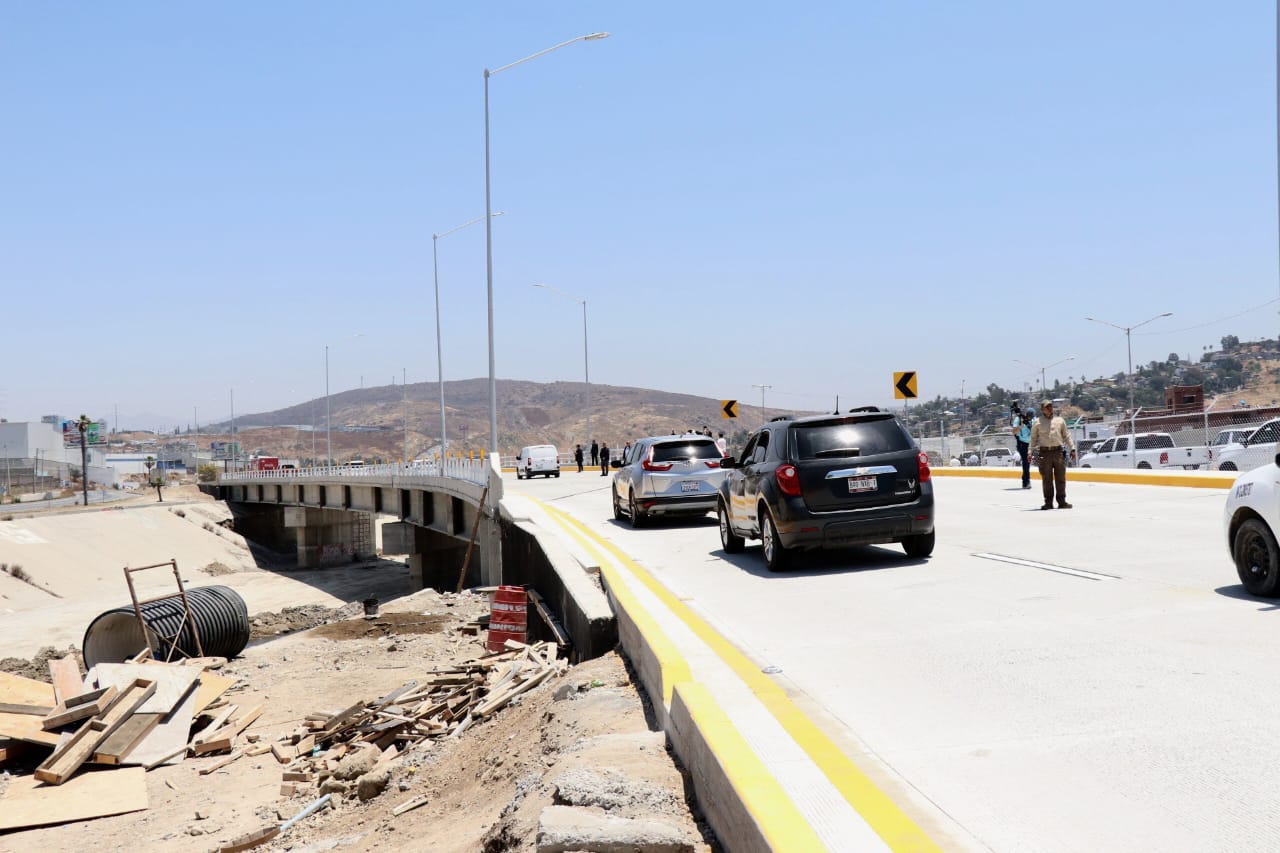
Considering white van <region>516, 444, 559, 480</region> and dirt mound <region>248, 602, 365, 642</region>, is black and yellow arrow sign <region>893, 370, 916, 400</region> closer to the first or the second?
dirt mound <region>248, 602, 365, 642</region>

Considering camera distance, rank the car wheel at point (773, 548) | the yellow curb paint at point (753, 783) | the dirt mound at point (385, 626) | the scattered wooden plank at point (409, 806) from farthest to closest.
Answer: the dirt mound at point (385, 626) < the car wheel at point (773, 548) < the scattered wooden plank at point (409, 806) < the yellow curb paint at point (753, 783)

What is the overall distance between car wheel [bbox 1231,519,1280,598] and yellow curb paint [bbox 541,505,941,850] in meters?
4.34

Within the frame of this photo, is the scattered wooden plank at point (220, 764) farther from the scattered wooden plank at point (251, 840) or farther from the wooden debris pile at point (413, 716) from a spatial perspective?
the scattered wooden plank at point (251, 840)

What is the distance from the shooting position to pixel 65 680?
15.6 meters

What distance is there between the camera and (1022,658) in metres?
7.37

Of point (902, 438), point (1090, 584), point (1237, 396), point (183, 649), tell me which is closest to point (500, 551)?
point (183, 649)

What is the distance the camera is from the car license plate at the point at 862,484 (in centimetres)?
1279

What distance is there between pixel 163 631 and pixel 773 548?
509 inches

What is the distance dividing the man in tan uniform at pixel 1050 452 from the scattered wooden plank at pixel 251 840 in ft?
45.7

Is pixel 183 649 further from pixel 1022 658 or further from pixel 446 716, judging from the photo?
pixel 1022 658

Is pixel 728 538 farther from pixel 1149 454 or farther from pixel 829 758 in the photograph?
pixel 1149 454

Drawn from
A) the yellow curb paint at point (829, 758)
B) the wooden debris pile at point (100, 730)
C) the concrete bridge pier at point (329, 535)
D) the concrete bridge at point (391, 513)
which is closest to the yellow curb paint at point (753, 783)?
the yellow curb paint at point (829, 758)

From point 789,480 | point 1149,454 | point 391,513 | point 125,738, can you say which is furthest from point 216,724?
point 391,513

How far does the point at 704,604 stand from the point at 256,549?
76599mm
